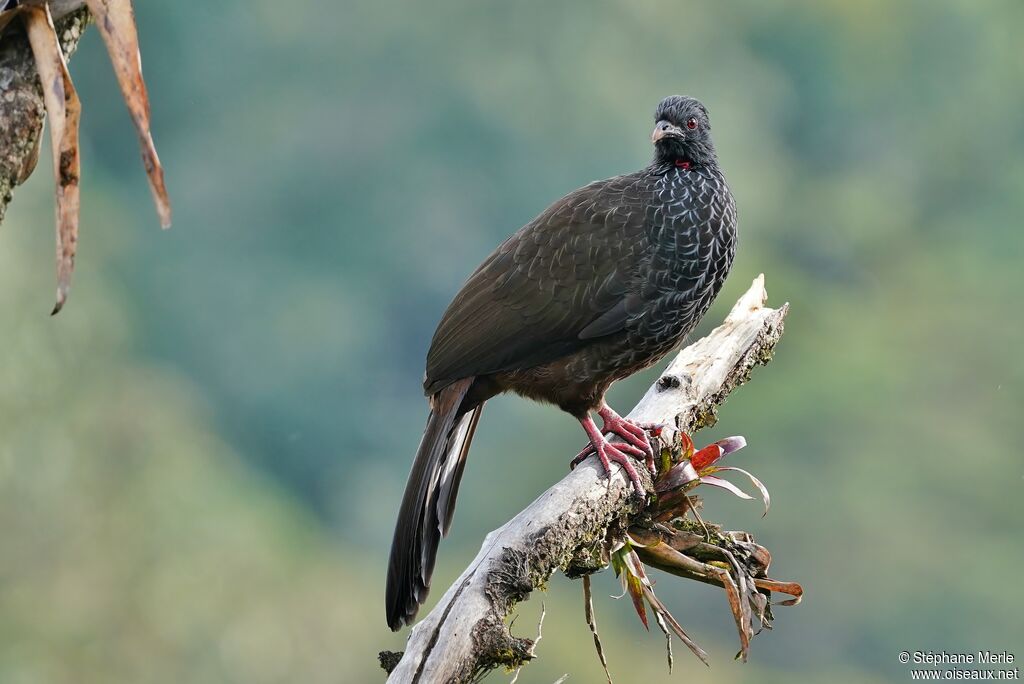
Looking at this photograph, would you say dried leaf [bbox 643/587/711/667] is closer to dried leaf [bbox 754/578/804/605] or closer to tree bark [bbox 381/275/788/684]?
tree bark [bbox 381/275/788/684]

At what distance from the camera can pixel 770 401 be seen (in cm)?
998

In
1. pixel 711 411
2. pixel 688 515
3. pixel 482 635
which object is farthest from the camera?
pixel 711 411

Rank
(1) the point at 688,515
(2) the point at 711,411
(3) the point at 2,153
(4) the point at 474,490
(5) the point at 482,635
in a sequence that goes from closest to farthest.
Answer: (3) the point at 2,153
(5) the point at 482,635
(1) the point at 688,515
(2) the point at 711,411
(4) the point at 474,490

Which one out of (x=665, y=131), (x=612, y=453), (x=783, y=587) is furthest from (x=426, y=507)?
(x=665, y=131)

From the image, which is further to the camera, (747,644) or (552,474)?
(552,474)

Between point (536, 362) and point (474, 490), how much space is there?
18.9 feet

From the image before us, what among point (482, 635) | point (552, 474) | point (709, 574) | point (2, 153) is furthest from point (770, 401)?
point (2, 153)

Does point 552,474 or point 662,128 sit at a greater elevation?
point 552,474

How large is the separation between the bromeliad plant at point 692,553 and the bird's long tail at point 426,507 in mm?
638

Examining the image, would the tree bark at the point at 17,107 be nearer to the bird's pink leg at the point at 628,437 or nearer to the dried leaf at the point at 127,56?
the dried leaf at the point at 127,56

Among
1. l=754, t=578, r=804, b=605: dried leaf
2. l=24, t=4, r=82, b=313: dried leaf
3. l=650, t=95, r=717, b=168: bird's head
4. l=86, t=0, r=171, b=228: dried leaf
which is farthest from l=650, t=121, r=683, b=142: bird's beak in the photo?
l=24, t=4, r=82, b=313: dried leaf

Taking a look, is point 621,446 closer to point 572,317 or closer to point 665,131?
point 572,317

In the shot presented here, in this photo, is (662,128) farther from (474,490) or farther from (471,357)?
(474,490)

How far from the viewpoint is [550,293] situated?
12.6ft
